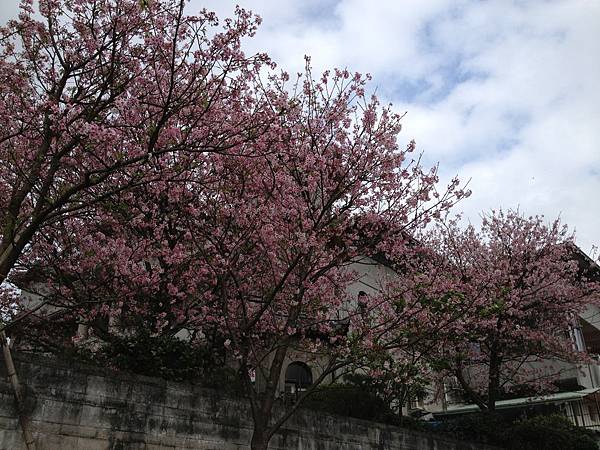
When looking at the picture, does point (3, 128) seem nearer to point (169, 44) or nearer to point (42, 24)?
point (42, 24)

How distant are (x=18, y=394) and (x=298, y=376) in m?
15.5

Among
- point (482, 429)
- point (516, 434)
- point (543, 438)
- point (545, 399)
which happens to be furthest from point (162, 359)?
point (545, 399)

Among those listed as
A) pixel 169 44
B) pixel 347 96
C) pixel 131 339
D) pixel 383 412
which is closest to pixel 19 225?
pixel 131 339

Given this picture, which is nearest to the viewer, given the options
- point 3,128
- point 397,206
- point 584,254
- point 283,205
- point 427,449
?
point 3,128

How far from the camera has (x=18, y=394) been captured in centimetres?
697

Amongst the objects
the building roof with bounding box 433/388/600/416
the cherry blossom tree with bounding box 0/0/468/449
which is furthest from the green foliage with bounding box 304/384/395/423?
the building roof with bounding box 433/388/600/416

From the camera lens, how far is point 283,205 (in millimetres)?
9875

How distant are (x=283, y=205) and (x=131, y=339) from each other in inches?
150

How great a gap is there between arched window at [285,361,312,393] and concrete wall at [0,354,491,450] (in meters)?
10.5

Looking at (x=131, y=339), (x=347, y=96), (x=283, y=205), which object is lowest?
(x=131, y=339)

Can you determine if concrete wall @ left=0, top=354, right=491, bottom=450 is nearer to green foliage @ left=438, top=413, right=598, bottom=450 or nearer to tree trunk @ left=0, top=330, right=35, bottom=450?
tree trunk @ left=0, top=330, right=35, bottom=450

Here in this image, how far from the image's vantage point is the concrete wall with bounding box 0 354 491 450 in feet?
23.7

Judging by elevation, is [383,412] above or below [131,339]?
below

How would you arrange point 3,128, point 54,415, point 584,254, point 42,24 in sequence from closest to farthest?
1. point 54,415
2. point 42,24
3. point 3,128
4. point 584,254
